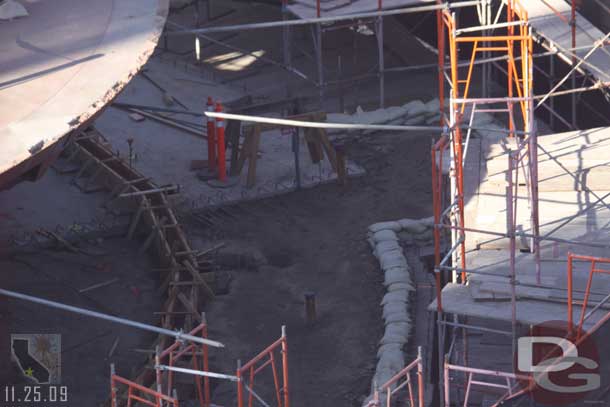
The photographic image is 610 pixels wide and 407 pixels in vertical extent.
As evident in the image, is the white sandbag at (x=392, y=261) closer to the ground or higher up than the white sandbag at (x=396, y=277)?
higher up

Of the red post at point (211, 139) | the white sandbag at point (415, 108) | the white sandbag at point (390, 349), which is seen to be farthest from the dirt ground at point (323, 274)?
the red post at point (211, 139)

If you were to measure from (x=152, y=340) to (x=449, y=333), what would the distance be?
560cm

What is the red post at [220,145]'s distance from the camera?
1350 inches

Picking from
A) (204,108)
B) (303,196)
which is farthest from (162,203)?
(204,108)

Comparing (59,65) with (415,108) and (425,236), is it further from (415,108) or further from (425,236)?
(415,108)

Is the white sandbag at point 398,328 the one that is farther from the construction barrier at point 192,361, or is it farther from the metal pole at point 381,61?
the metal pole at point 381,61

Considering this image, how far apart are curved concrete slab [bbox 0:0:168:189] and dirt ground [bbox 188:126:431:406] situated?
5613 millimetres

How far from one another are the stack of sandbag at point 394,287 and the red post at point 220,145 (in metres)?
4.24

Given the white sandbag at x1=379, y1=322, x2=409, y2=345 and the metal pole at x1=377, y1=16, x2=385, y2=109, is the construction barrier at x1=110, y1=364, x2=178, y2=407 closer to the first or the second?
the white sandbag at x1=379, y1=322, x2=409, y2=345

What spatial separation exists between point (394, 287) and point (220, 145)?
6695mm

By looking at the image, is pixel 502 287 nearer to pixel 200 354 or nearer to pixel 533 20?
pixel 200 354

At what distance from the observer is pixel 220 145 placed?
34625 millimetres

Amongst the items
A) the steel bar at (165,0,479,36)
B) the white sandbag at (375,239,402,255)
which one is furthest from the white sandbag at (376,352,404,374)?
the steel bar at (165,0,479,36)


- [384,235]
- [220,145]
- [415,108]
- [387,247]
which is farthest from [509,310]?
[415,108]
